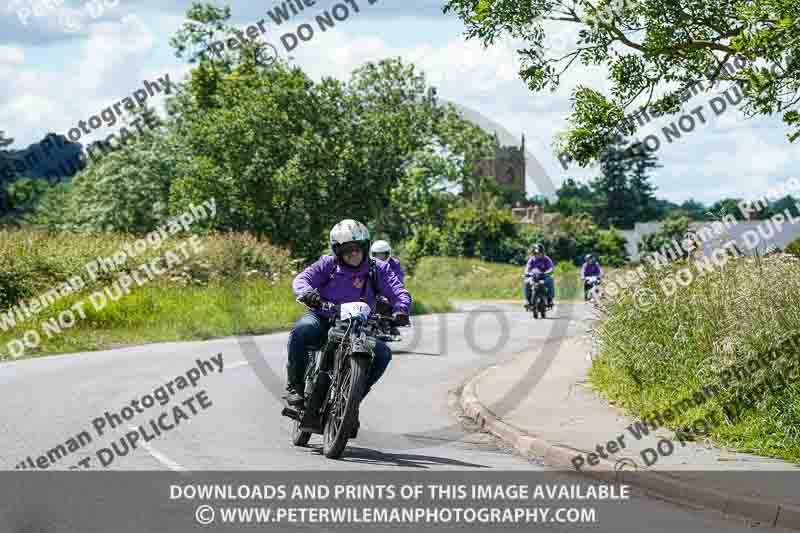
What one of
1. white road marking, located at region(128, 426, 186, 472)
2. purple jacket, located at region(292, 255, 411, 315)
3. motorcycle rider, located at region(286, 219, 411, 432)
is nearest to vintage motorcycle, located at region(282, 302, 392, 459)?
motorcycle rider, located at region(286, 219, 411, 432)

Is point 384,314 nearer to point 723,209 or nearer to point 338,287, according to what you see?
point 338,287

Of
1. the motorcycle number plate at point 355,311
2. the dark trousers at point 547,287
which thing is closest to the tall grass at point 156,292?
the dark trousers at point 547,287

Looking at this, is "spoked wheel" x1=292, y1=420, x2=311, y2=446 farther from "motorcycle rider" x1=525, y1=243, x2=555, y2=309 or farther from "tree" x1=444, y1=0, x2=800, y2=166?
"motorcycle rider" x1=525, y1=243, x2=555, y2=309

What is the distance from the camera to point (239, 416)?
12.4m

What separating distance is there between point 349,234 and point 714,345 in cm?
405

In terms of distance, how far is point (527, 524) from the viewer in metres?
7.39

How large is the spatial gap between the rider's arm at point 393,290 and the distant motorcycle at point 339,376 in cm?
22

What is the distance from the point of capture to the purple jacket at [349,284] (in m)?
10.2

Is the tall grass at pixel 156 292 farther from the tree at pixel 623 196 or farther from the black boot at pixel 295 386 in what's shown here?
the tree at pixel 623 196

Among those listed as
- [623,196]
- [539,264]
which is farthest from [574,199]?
[539,264]

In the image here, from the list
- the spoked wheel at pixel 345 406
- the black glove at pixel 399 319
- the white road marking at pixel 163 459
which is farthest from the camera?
the black glove at pixel 399 319

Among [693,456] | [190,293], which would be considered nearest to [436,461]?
[693,456]

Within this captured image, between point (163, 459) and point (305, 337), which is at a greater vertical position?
point (305, 337)

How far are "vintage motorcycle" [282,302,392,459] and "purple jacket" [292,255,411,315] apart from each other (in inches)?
8.7
